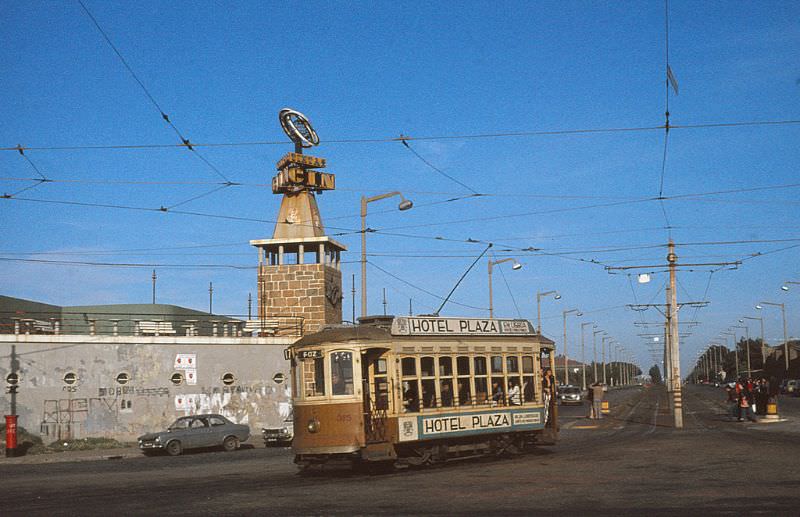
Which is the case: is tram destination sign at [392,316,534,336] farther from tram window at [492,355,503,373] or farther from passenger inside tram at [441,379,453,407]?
passenger inside tram at [441,379,453,407]

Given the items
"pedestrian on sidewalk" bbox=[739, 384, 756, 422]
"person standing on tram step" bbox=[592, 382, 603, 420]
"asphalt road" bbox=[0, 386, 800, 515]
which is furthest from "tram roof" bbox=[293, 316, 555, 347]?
"person standing on tram step" bbox=[592, 382, 603, 420]

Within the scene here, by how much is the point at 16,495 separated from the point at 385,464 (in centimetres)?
751

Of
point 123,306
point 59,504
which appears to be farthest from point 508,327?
point 123,306

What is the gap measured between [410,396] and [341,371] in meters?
1.72

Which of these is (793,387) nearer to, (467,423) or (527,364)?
(527,364)

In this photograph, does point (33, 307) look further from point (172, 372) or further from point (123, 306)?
point (172, 372)

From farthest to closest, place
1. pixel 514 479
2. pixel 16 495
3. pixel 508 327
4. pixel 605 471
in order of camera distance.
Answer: pixel 508 327, pixel 605 471, pixel 514 479, pixel 16 495

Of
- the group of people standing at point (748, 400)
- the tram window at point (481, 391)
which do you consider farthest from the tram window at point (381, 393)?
the group of people standing at point (748, 400)

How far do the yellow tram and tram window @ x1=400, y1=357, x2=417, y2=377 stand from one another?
2cm

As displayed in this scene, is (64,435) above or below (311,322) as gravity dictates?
below

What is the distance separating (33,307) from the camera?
57750mm

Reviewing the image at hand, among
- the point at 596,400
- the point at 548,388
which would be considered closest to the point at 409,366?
the point at 548,388

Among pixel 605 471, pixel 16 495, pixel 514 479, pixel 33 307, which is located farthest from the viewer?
pixel 33 307

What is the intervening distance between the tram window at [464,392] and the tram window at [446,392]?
26 centimetres
